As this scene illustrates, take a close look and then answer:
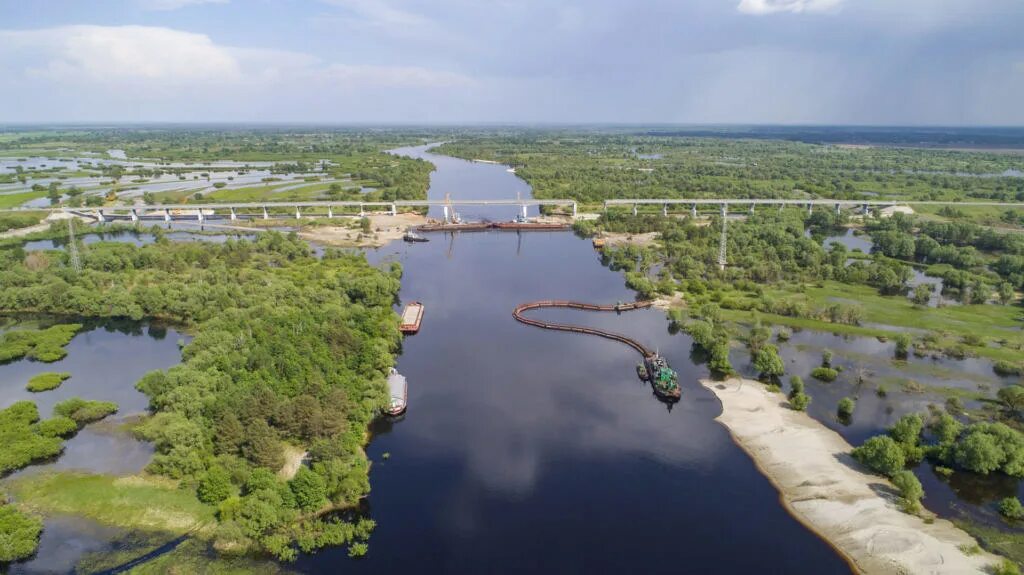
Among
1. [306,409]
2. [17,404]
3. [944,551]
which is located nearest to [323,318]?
[306,409]

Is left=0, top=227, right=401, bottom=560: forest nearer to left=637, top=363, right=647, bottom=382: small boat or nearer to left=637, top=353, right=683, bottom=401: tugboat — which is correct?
left=637, top=363, right=647, bottom=382: small boat

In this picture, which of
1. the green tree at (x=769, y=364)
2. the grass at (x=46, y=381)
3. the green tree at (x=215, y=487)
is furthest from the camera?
the green tree at (x=769, y=364)

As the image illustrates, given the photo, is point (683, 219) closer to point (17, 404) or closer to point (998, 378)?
point (998, 378)

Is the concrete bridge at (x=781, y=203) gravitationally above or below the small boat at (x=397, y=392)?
above

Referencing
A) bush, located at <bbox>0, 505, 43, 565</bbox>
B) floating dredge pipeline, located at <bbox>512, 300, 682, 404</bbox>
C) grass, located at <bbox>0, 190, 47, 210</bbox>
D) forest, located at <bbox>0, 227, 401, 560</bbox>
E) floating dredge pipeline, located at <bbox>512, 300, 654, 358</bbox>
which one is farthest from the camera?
grass, located at <bbox>0, 190, 47, 210</bbox>

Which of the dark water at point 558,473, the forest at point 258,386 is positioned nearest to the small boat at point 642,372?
the dark water at point 558,473

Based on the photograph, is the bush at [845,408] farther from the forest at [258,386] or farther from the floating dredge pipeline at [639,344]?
the forest at [258,386]

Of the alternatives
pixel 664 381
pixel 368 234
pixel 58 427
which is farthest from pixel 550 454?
pixel 368 234

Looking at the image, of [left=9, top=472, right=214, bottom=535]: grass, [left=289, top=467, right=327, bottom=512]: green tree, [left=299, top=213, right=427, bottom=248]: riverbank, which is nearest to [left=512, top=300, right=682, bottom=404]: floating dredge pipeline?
[left=289, top=467, right=327, bottom=512]: green tree
